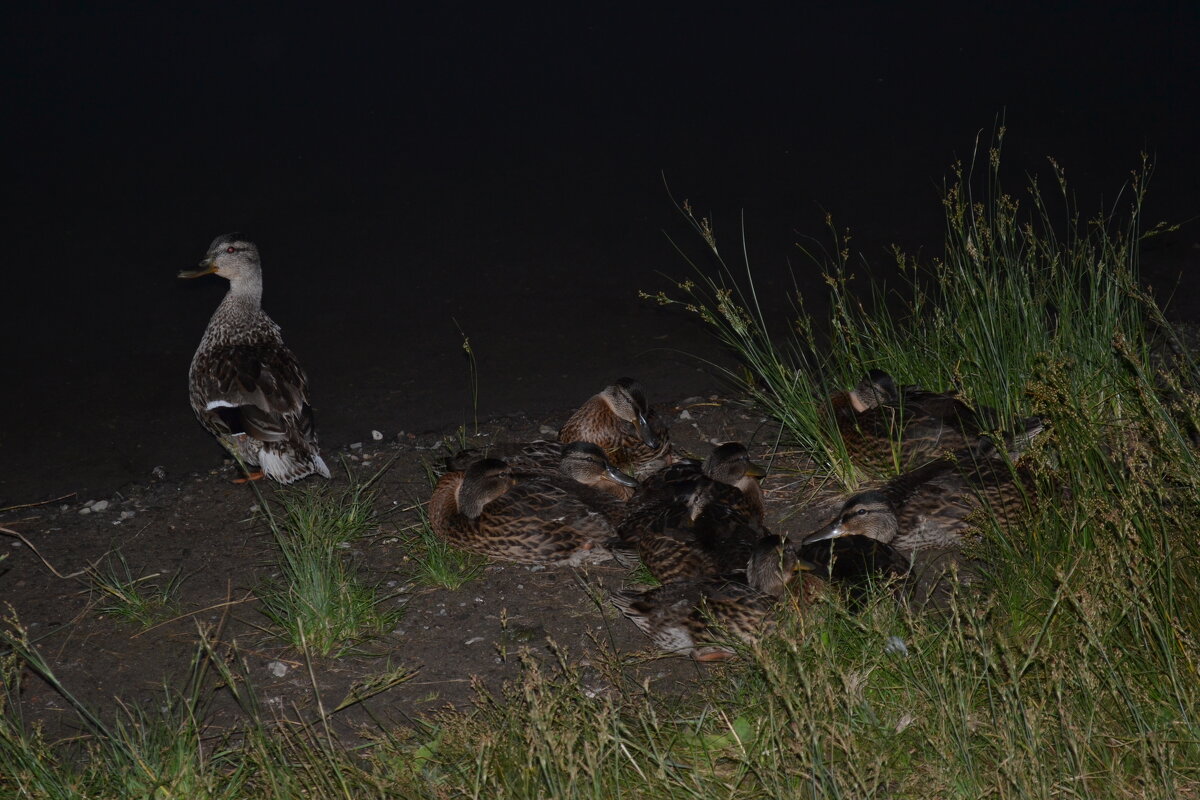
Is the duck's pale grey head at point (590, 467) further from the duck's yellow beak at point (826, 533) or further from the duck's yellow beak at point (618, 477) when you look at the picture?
the duck's yellow beak at point (826, 533)

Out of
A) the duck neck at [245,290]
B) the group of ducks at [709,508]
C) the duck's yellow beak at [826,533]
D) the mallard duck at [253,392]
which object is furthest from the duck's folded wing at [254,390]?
the duck's yellow beak at [826,533]

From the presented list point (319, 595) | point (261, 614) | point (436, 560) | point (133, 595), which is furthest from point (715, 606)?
point (133, 595)

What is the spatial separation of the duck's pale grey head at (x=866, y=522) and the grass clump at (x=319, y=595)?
76.0 inches

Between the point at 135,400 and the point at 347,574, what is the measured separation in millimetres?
3505

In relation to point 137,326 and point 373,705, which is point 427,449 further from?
point 137,326

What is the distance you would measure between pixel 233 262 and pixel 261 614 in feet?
10.9

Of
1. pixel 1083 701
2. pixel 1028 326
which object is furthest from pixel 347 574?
pixel 1028 326

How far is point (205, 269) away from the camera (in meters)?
7.94

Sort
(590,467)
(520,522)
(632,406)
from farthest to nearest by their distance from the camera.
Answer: (632,406)
(590,467)
(520,522)

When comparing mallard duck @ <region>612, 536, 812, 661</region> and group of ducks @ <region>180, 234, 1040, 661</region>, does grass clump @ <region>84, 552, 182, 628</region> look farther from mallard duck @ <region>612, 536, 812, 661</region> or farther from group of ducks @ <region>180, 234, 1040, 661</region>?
mallard duck @ <region>612, 536, 812, 661</region>

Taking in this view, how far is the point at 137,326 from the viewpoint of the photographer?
29.7 feet

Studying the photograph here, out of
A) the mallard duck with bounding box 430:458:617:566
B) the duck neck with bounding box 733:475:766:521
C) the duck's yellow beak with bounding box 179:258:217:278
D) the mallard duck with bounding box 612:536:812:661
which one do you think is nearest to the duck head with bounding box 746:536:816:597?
the mallard duck with bounding box 612:536:812:661

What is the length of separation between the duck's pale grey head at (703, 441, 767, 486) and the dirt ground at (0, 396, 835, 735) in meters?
0.39

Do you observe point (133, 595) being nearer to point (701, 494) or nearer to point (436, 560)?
point (436, 560)
